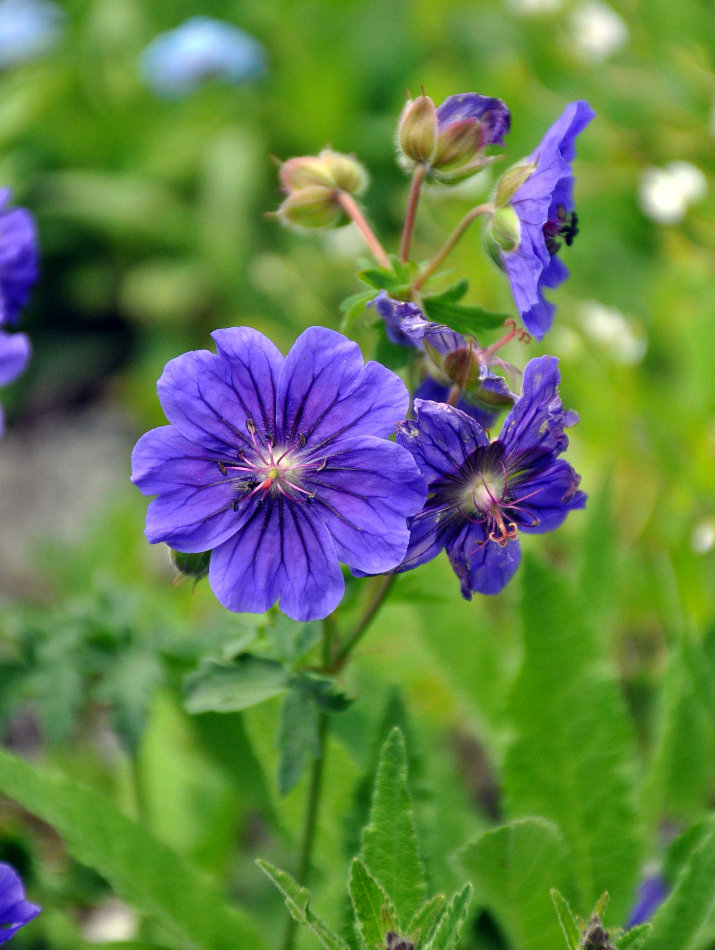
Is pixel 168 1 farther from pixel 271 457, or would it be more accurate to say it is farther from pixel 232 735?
pixel 271 457

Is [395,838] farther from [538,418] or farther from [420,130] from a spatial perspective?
[420,130]

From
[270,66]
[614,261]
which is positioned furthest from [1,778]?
[270,66]

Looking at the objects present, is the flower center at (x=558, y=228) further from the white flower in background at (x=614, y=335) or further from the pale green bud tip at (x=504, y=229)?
the white flower in background at (x=614, y=335)

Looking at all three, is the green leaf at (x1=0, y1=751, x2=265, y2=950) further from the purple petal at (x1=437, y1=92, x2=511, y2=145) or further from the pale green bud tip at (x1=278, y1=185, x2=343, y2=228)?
the purple petal at (x1=437, y1=92, x2=511, y2=145)

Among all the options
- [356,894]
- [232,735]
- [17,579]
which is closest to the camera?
[356,894]

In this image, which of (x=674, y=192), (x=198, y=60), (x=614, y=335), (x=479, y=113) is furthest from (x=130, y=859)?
(x=198, y=60)

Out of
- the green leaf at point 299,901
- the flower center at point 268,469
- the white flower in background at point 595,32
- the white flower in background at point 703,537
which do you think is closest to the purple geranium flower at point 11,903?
the green leaf at point 299,901
